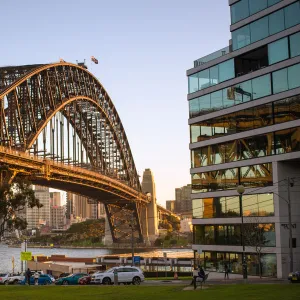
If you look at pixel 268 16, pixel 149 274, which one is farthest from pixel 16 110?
pixel 268 16

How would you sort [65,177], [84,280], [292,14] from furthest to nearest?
[65,177] → [84,280] → [292,14]

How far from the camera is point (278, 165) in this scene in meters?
54.6

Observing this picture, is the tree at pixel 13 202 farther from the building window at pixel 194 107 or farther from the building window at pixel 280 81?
the building window at pixel 280 81

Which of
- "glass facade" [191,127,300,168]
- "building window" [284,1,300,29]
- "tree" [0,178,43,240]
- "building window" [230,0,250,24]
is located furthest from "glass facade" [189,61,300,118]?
"tree" [0,178,43,240]

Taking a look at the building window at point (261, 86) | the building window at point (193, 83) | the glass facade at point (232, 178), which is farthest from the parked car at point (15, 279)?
the building window at point (261, 86)

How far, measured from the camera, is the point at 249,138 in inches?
2259

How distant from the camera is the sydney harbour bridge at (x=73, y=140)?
318 ft

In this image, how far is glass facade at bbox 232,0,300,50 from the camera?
53812mm

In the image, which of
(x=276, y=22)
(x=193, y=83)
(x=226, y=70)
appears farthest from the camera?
(x=193, y=83)

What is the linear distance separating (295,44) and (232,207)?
52.6 ft

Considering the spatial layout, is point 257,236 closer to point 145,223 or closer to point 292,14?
point 292,14

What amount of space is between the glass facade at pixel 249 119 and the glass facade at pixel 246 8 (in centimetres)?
742

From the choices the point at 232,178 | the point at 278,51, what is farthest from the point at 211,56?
the point at 232,178

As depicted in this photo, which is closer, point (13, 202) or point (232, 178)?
point (13, 202)
